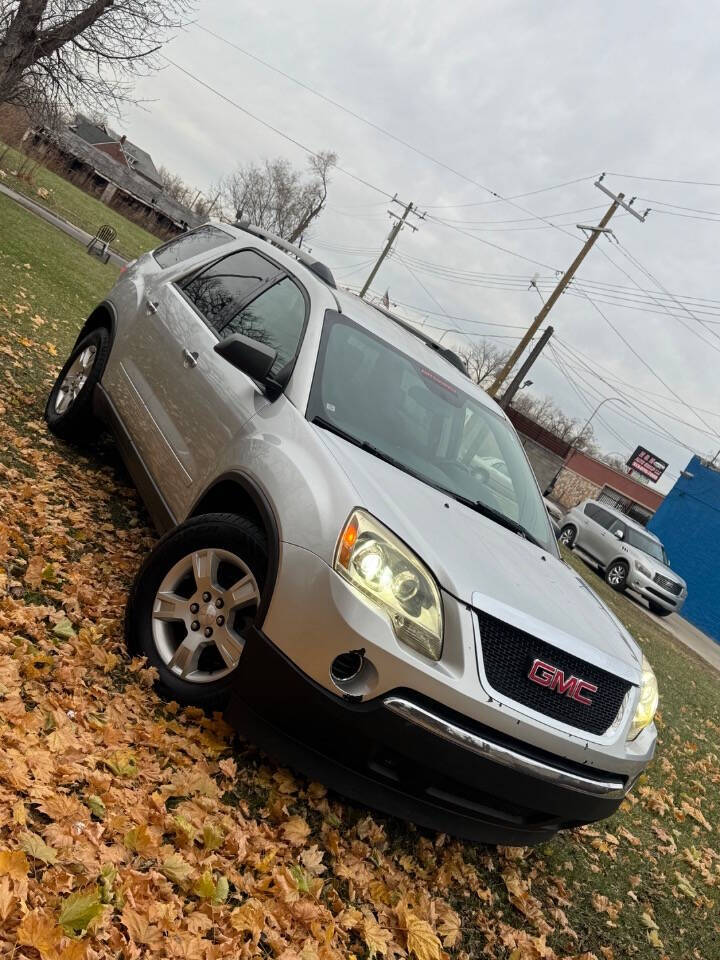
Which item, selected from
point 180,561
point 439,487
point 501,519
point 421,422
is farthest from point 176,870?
point 421,422

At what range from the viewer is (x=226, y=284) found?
4512 mm

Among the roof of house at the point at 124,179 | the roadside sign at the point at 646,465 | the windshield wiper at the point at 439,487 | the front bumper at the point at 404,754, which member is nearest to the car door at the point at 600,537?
the windshield wiper at the point at 439,487

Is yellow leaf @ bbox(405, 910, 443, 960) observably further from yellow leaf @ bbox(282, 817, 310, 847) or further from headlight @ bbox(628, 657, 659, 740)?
headlight @ bbox(628, 657, 659, 740)

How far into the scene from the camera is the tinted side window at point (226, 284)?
4277 mm

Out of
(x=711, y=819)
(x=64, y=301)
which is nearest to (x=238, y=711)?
(x=711, y=819)

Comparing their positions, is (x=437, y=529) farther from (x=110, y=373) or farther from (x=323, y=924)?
(x=110, y=373)

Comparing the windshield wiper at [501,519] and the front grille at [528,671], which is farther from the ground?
the windshield wiper at [501,519]

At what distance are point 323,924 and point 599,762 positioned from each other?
3.84 ft

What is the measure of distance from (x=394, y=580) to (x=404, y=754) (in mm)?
587

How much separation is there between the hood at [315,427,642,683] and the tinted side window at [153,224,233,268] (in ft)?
8.59

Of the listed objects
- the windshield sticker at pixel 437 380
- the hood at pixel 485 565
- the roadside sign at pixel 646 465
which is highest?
the roadside sign at pixel 646 465

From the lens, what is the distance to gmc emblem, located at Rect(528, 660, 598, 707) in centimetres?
264

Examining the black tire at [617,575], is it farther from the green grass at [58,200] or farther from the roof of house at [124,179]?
the roof of house at [124,179]

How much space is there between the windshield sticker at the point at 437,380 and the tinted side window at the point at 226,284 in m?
1.04
